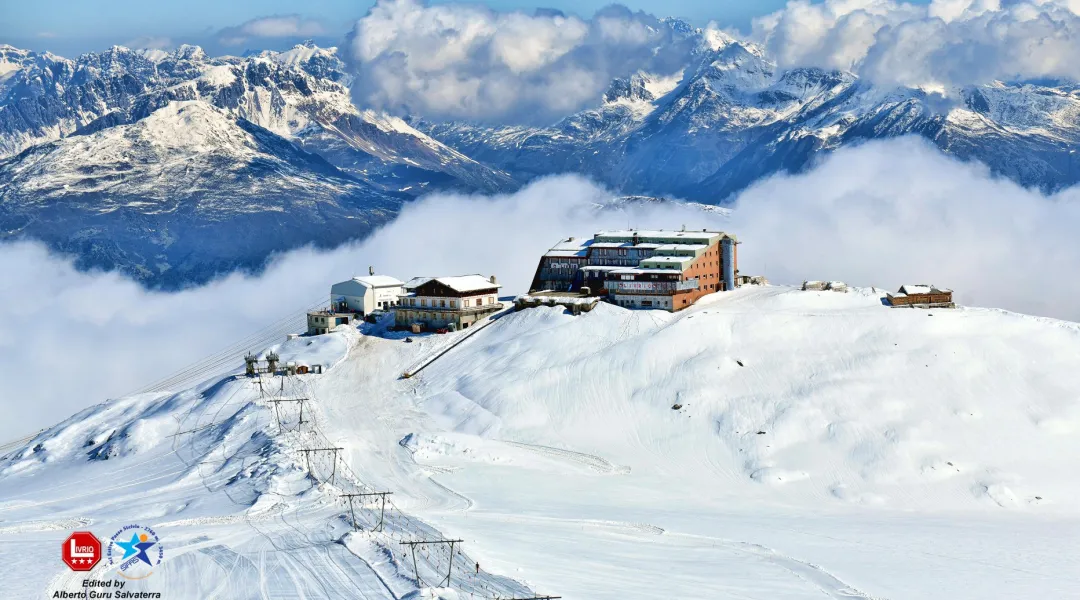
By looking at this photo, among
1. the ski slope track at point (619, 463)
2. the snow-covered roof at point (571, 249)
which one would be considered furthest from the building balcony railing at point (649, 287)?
the snow-covered roof at point (571, 249)

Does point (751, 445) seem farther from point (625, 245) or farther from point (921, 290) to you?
point (625, 245)

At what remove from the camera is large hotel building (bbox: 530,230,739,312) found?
15162 centimetres

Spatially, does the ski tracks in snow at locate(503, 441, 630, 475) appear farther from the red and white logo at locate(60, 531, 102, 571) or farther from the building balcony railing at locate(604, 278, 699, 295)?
the red and white logo at locate(60, 531, 102, 571)

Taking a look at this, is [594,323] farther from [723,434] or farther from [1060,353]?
[1060,353]

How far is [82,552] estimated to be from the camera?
82250 millimetres

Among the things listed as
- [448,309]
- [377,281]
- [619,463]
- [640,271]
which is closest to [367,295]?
[377,281]

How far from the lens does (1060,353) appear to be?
12925 cm

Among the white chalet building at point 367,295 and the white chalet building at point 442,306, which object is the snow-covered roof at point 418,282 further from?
the white chalet building at point 367,295

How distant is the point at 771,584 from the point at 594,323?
64.2 metres

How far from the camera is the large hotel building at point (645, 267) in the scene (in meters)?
152

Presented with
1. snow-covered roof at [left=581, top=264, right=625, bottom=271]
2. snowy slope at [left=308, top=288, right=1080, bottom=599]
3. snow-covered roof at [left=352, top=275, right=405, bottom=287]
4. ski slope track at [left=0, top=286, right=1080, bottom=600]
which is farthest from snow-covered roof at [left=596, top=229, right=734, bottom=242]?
snow-covered roof at [left=352, top=275, right=405, bottom=287]

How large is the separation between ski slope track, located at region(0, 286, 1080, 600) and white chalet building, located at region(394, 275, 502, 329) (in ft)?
19.7

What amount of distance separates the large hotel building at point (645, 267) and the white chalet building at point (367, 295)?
818 inches

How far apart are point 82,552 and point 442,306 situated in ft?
251
